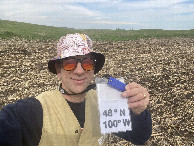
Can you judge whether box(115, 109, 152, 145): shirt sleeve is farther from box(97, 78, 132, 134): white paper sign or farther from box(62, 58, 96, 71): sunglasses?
box(62, 58, 96, 71): sunglasses

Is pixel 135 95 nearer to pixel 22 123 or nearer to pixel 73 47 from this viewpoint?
pixel 73 47

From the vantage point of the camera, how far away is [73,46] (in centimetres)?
291

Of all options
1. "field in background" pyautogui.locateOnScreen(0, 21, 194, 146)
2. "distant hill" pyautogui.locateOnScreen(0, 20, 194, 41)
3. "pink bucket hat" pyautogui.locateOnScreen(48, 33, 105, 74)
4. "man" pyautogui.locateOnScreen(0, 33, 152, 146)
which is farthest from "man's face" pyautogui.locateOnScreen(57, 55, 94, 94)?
"distant hill" pyautogui.locateOnScreen(0, 20, 194, 41)

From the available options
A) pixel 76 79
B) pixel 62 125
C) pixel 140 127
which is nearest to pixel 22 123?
pixel 62 125

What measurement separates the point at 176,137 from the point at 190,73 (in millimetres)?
6449

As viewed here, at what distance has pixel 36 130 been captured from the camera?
249cm

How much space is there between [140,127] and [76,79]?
1.09m

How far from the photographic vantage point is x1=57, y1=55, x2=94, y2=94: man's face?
9.66ft

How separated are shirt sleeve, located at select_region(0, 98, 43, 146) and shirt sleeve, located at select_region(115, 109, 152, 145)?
1225 mm

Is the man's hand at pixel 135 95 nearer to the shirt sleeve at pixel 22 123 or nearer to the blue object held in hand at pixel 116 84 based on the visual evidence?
the blue object held in hand at pixel 116 84

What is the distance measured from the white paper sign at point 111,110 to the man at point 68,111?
99 millimetres

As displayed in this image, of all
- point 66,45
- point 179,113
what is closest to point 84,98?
point 66,45

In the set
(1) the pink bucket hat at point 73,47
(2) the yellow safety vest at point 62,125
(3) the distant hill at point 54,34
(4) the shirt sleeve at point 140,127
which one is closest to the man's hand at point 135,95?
(4) the shirt sleeve at point 140,127

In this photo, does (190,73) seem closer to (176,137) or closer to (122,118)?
(176,137)
